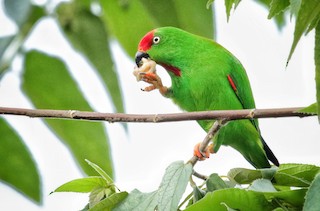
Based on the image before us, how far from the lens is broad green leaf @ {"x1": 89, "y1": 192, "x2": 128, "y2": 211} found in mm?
597

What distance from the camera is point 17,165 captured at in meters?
0.75

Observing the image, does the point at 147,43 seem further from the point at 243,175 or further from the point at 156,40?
the point at 243,175

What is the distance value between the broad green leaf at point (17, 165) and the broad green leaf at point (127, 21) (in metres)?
0.18

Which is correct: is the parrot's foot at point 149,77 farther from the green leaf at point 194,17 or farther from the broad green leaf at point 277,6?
the broad green leaf at point 277,6

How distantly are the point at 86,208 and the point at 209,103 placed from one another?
64 cm

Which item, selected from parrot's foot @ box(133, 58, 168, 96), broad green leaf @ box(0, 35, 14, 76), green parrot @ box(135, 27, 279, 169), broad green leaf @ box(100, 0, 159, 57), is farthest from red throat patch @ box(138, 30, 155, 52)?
broad green leaf @ box(0, 35, 14, 76)

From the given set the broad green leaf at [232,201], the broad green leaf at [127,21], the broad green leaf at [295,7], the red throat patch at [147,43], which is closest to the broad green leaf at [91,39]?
the broad green leaf at [127,21]

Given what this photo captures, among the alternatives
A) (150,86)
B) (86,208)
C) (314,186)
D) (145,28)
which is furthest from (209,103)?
(314,186)

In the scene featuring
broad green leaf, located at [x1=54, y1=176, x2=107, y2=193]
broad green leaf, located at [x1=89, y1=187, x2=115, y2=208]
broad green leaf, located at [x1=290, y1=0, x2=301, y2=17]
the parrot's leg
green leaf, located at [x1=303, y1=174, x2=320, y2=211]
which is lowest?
green leaf, located at [x1=303, y1=174, x2=320, y2=211]

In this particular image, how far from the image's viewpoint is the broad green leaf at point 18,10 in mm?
573

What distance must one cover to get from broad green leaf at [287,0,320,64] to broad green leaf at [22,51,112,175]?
16.1 inches

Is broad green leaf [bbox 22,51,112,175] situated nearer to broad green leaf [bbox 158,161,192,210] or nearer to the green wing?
broad green leaf [bbox 158,161,192,210]

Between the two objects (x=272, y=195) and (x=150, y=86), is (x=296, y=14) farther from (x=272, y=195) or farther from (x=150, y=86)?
(x=150, y=86)

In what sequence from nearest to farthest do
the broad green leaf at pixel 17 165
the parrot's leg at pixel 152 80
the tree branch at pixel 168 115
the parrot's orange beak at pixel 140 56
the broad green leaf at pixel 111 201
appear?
1. the tree branch at pixel 168 115
2. the broad green leaf at pixel 111 201
3. the broad green leaf at pixel 17 165
4. the parrot's leg at pixel 152 80
5. the parrot's orange beak at pixel 140 56
